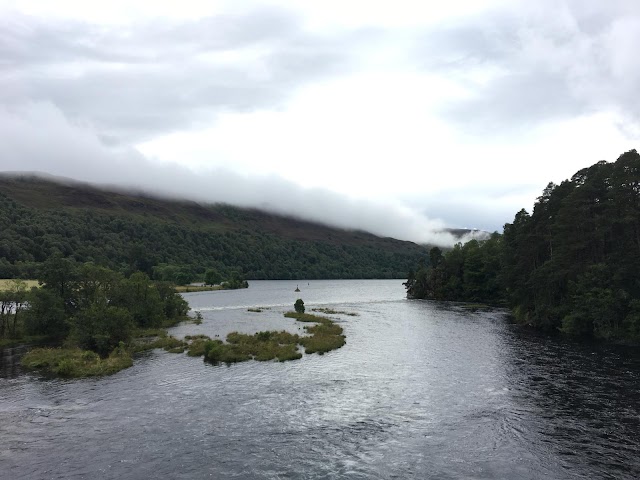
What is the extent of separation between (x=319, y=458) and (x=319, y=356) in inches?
1455

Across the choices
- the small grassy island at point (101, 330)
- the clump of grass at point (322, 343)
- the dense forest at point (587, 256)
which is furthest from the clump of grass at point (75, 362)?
the dense forest at point (587, 256)

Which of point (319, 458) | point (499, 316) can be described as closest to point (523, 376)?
point (319, 458)

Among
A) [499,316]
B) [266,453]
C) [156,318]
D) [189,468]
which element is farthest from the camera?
[499,316]

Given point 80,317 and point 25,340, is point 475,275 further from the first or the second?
point 25,340

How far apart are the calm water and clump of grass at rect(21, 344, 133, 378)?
7.87ft

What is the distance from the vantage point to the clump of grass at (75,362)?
57.4 m

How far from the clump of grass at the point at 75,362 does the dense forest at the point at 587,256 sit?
251 feet

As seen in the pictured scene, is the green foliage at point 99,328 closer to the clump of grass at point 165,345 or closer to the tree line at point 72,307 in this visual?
the tree line at point 72,307

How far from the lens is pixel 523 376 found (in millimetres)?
54531

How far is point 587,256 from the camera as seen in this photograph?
90.9 meters

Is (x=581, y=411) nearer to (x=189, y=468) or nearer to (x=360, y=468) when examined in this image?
(x=360, y=468)

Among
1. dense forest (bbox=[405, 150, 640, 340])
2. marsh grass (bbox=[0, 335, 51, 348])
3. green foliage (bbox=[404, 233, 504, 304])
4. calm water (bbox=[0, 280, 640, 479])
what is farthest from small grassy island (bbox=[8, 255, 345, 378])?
green foliage (bbox=[404, 233, 504, 304])

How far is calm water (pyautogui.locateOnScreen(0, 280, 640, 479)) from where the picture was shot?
101 ft

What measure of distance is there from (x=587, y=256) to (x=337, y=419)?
7489 centimetres
